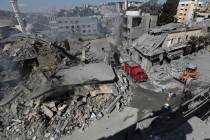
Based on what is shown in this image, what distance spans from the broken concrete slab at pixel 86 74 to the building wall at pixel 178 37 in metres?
8.90

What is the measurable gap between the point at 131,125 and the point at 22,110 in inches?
275

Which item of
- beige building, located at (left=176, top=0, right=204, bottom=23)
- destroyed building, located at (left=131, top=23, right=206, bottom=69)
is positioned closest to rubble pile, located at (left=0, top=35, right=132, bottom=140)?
destroyed building, located at (left=131, top=23, right=206, bottom=69)

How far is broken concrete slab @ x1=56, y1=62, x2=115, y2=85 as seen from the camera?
1094cm

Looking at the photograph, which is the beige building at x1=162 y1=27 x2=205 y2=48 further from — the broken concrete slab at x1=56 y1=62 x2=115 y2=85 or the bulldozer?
the broken concrete slab at x1=56 y1=62 x2=115 y2=85

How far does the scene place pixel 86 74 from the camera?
1213cm

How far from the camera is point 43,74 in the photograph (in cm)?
1169

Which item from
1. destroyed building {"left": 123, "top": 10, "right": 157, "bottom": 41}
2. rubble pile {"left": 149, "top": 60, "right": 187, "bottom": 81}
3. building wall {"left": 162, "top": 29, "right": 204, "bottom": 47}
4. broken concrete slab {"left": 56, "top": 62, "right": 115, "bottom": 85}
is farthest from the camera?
destroyed building {"left": 123, "top": 10, "right": 157, "bottom": 41}

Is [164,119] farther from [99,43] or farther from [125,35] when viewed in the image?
[125,35]

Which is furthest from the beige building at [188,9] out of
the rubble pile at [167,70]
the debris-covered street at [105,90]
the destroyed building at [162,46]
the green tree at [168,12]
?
the rubble pile at [167,70]

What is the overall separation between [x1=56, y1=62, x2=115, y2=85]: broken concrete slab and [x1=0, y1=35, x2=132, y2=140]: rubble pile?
190 mm

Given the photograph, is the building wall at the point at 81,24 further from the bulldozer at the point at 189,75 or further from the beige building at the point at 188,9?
the bulldozer at the point at 189,75

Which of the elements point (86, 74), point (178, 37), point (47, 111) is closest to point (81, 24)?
point (178, 37)

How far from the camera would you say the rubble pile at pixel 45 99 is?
339 inches

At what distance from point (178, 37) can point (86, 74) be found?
13050 mm
